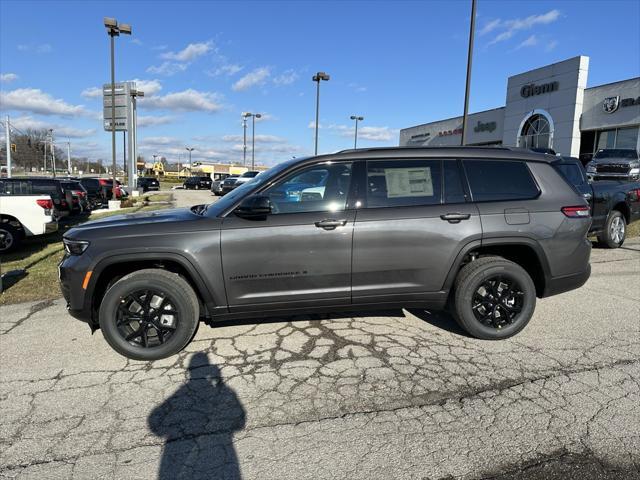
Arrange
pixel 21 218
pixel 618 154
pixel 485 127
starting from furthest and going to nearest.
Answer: pixel 485 127 < pixel 618 154 < pixel 21 218

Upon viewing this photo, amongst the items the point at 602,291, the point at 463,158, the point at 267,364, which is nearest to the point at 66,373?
the point at 267,364

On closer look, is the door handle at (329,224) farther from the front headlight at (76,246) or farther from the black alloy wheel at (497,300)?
the front headlight at (76,246)

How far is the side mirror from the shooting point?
3.68m

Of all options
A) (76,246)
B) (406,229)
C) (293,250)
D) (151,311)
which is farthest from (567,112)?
(76,246)

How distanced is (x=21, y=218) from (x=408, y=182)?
9.07 m

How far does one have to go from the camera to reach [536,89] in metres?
30.6

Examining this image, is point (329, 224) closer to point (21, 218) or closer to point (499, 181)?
point (499, 181)

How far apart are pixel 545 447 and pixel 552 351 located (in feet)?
5.26

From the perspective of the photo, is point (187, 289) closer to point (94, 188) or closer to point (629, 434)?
point (629, 434)

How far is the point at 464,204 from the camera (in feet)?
13.4

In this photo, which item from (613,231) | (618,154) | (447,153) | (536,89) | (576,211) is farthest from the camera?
(536,89)

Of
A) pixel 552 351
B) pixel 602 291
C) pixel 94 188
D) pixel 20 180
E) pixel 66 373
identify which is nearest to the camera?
pixel 66 373

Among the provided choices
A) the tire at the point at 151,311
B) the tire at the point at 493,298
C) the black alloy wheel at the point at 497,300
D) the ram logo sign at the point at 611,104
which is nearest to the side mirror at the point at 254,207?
the tire at the point at 151,311

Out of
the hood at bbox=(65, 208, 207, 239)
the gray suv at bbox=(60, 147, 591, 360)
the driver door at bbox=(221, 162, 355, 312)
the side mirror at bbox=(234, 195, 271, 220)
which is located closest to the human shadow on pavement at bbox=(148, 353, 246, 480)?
the gray suv at bbox=(60, 147, 591, 360)
